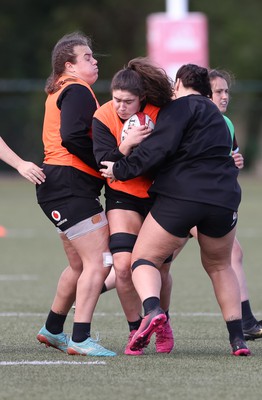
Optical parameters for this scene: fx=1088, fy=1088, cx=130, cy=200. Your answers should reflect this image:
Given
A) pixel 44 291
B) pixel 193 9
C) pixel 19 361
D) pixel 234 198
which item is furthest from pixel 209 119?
pixel 193 9

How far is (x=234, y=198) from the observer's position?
21.2 ft

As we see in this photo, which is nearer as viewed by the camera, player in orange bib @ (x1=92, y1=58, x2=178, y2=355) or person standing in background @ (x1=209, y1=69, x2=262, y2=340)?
player in orange bib @ (x1=92, y1=58, x2=178, y2=355)

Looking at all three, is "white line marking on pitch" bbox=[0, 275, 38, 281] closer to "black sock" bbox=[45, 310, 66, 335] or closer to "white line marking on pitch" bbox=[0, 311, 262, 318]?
"white line marking on pitch" bbox=[0, 311, 262, 318]

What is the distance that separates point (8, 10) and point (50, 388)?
3462cm

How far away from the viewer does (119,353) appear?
265 inches

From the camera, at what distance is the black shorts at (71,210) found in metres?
6.63

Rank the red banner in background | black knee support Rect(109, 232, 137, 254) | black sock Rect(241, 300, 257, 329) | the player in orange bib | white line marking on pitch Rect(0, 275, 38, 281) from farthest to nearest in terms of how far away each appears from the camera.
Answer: the red banner in background → white line marking on pitch Rect(0, 275, 38, 281) → black sock Rect(241, 300, 257, 329) → black knee support Rect(109, 232, 137, 254) → the player in orange bib

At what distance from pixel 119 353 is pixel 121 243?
0.70 metres

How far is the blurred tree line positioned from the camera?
37.3 m

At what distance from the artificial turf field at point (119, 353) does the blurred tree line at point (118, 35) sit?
23.7 metres

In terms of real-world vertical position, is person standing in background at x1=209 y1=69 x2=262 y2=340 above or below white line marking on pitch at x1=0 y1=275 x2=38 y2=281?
above

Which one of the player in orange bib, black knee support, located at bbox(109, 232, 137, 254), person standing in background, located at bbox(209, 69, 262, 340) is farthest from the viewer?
person standing in background, located at bbox(209, 69, 262, 340)

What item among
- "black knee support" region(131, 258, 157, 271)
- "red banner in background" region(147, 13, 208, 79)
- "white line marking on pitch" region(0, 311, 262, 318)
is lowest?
"red banner in background" region(147, 13, 208, 79)

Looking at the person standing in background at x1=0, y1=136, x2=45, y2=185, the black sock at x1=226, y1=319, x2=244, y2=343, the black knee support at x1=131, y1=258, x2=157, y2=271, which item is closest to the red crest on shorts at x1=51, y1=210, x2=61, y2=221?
the person standing in background at x1=0, y1=136, x2=45, y2=185
